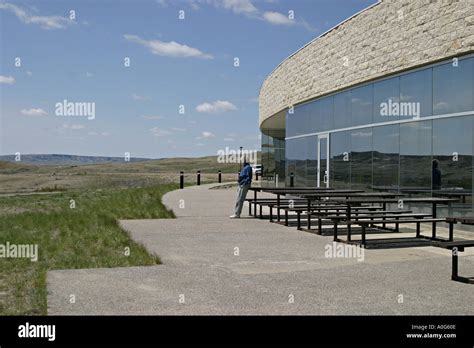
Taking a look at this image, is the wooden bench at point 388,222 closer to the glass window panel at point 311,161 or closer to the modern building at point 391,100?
the modern building at point 391,100

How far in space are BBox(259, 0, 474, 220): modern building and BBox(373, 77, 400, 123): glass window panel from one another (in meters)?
0.03

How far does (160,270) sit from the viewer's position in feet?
27.7

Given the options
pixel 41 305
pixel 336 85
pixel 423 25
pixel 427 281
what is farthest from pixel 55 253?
pixel 336 85

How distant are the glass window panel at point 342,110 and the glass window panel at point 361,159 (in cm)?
78

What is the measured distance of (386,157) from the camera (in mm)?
16266

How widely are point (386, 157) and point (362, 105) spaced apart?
7.55 feet

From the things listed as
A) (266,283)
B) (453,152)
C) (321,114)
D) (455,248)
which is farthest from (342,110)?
(266,283)

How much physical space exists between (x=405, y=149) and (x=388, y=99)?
1.70 meters

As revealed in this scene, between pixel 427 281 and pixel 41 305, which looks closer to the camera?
pixel 41 305

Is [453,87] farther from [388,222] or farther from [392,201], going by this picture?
[388,222]

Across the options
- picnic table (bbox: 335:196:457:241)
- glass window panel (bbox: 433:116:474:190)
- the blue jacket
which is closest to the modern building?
glass window panel (bbox: 433:116:474:190)

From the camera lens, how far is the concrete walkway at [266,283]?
6.29 meters
